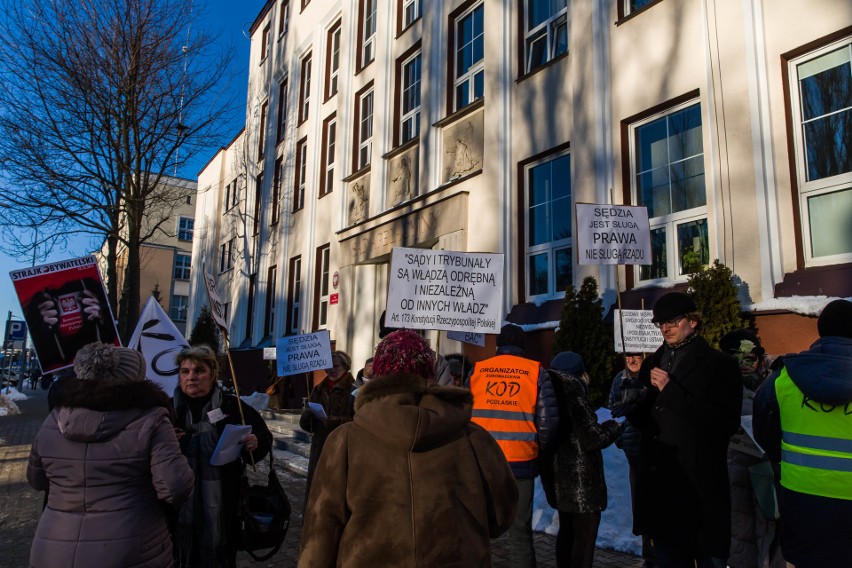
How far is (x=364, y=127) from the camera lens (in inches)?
687

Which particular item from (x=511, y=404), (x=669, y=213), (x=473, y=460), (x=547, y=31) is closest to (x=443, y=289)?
(x=511, y=404)

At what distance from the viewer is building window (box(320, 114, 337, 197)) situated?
19.2m

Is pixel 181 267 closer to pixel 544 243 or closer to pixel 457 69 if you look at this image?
pixel 457 69

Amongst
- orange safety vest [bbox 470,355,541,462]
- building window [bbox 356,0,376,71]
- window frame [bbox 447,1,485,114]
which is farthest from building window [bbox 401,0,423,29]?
orange safety vest [bbox 470,355,541,462]

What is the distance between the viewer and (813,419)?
10.5 feet

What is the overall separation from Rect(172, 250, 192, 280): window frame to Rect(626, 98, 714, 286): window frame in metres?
51.0

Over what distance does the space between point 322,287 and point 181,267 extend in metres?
40.9

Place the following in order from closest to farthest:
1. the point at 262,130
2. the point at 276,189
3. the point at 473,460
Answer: the point at 473,460
the point at 276,189
the point at 262,130

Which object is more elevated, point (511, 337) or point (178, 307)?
point (178, 307)

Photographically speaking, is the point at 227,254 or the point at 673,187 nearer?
the point at 673,187

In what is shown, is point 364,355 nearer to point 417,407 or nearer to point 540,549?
point 540,549

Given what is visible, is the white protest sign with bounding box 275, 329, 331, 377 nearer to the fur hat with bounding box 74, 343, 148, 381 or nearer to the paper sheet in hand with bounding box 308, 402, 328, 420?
the paper sheet in hand with bounding box 308, 402, 328, 420

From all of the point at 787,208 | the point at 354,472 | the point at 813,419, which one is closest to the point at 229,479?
the point at 354,472

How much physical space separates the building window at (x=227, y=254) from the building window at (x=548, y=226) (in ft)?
58.4
